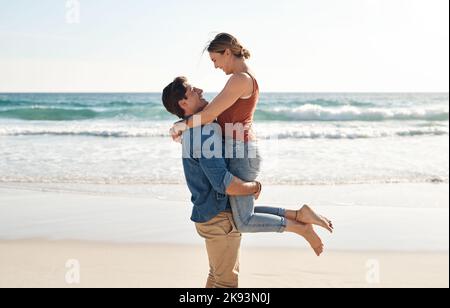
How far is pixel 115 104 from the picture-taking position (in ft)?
85.6

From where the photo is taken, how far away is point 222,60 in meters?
3.40

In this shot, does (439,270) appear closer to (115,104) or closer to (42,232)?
(42,232)

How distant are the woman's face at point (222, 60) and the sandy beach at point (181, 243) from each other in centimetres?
213

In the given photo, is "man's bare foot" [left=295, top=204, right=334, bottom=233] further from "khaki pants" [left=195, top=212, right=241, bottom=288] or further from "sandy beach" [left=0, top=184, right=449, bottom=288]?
"sandy beach" [left=0, top=184, right=449, bottom=288]

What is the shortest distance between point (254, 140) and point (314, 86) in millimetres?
24778

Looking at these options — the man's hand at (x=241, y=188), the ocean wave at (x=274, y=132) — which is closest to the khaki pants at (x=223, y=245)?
the man's hand at (x=241, y=188)

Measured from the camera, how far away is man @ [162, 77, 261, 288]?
3197 millimetres

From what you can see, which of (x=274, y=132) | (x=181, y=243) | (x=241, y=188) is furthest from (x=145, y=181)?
(x=274, y=132)

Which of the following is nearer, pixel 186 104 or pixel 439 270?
pixel 186 104

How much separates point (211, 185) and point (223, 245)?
0.33 m

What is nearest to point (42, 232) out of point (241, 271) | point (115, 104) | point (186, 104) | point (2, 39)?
point (241, 271)

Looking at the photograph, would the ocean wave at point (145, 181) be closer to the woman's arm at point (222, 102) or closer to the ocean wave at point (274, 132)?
the woman's arm at point (222, 102)

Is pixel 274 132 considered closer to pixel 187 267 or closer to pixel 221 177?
pixel 187 267
